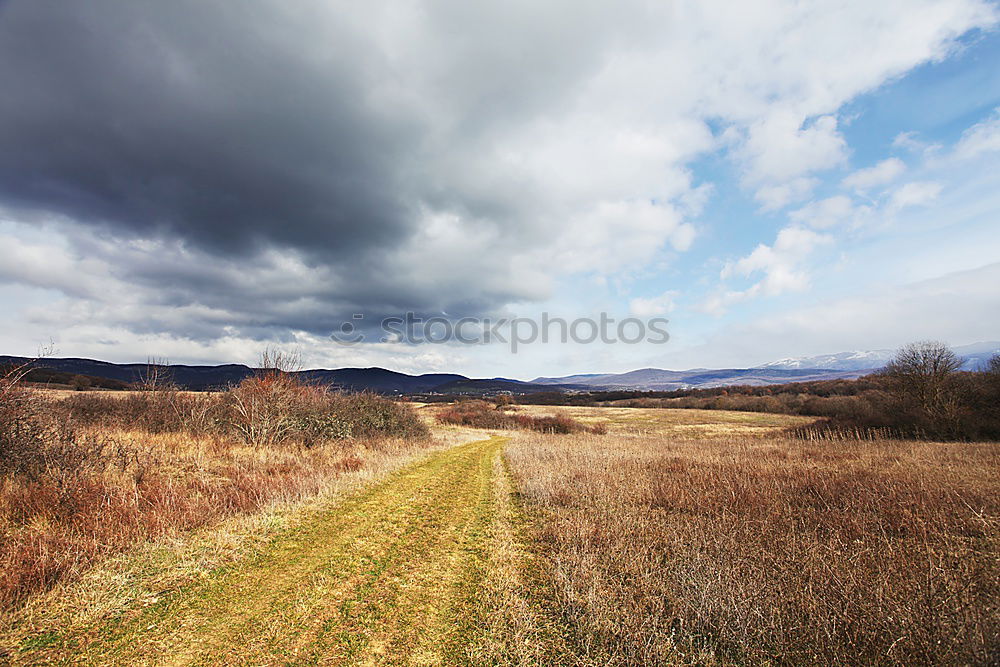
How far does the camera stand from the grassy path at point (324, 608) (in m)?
4.13

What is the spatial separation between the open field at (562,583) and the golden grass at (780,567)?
0.03 metres

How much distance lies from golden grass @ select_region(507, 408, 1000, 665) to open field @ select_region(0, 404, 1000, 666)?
3 centimetres

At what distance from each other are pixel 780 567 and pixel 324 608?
6.39 m

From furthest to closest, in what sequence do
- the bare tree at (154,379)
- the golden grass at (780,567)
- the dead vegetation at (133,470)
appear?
the bare tree at (154,379) → the dead vegetation at (133,470) → the golden grass at (780,567)

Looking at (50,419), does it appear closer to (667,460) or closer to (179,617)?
(179,617)

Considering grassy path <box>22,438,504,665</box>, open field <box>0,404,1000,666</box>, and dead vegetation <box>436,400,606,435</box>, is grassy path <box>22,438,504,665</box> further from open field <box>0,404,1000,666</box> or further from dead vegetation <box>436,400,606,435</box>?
dead vegetation <box>436,400,606,435</box>

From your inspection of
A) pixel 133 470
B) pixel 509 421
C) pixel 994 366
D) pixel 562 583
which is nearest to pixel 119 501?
pixel 133 470

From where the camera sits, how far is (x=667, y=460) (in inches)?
624

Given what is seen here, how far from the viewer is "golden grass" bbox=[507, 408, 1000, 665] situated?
12.8 ft

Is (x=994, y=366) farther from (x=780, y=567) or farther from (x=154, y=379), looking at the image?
(x=154, y=379)

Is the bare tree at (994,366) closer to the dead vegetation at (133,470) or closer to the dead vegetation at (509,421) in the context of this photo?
the dead vegetation at (509,421)

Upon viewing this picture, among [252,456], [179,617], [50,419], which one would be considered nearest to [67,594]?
[179,617]

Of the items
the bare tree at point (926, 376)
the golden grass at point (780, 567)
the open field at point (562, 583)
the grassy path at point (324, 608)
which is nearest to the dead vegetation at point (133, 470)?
the open field at point (562, 583)

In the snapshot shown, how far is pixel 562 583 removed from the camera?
18.6 ft
